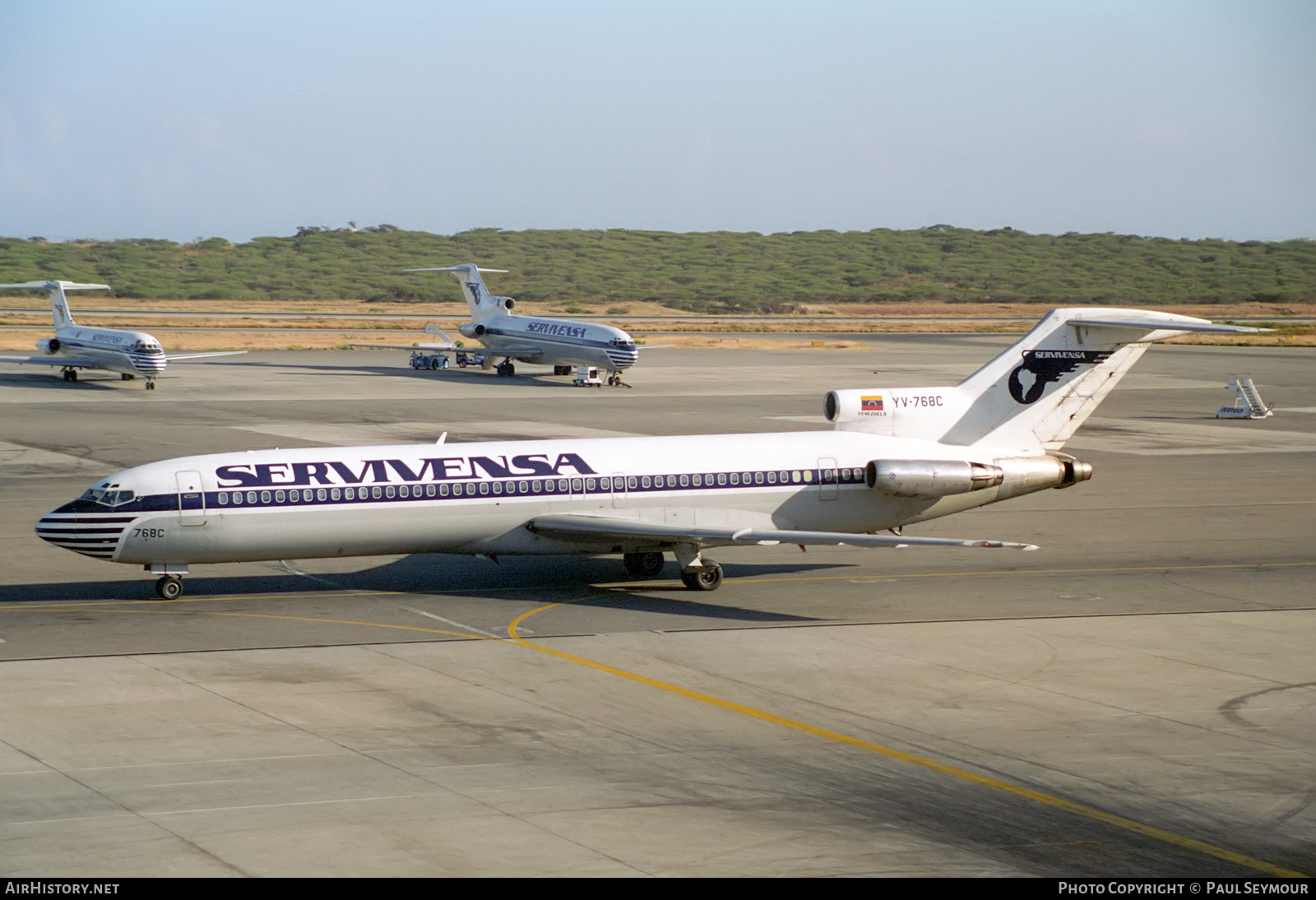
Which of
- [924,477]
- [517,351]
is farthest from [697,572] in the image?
[517,351]

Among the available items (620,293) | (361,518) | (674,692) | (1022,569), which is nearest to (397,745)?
(674,692)

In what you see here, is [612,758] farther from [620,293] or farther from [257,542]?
[620,293]

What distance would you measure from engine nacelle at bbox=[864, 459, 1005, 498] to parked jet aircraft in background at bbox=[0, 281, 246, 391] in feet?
161

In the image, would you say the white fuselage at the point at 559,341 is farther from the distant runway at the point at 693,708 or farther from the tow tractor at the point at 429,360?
the distant runway at the point at 693,708

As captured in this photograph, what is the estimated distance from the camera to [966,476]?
3025 centimetres

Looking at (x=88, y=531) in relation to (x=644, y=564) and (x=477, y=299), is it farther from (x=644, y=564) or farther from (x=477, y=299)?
(x=477, y=299)

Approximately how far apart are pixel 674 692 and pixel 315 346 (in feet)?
269

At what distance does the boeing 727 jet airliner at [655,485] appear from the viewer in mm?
27250

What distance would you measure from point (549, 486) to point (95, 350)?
49.7 metres

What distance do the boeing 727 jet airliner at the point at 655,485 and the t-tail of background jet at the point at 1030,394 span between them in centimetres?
4

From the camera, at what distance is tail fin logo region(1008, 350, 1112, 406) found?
32219 mm

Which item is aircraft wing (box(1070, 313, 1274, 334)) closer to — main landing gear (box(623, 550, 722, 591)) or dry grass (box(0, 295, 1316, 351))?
main landing gear (box(623, 550, 722, 591))

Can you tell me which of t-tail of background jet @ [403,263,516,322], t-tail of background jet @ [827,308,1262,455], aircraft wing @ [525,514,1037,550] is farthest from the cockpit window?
t-tail of background jet @ [403,263,516,322]

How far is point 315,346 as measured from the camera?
326ft
